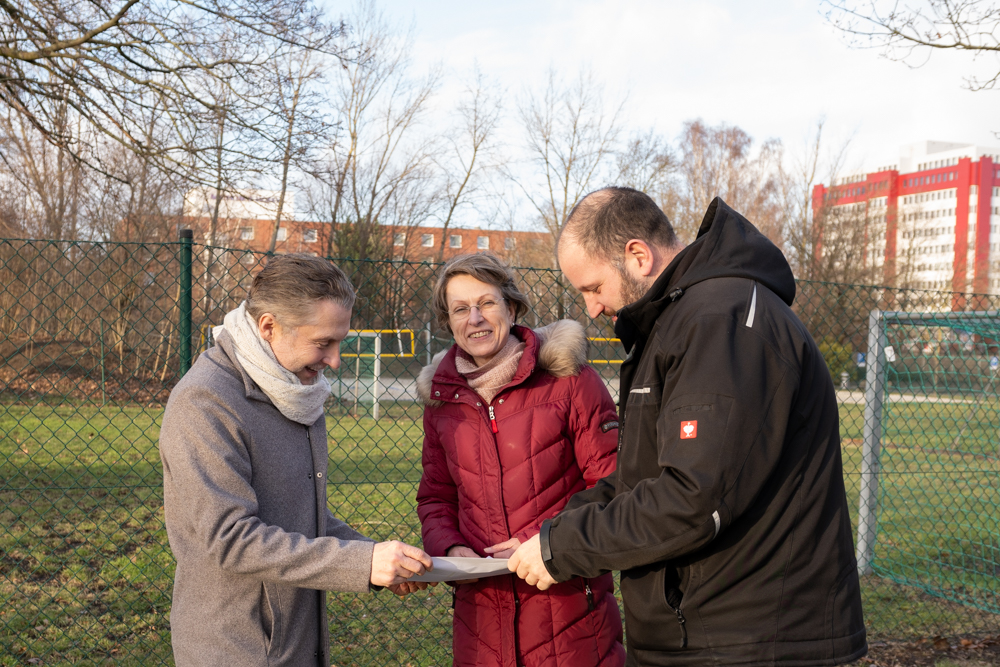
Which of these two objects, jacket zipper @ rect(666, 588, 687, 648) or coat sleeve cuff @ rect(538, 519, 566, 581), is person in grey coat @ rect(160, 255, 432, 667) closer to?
coat sleeve cuff @ rect(538, 519, 566, 581)

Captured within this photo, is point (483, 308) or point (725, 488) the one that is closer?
point (725, 488)

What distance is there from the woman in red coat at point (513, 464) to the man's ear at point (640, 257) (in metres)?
0.61

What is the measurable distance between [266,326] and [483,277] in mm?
868

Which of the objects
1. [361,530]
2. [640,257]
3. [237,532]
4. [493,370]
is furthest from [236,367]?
[361,530]

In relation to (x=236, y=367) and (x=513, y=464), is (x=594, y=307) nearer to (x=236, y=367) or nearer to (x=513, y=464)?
(x=513, y=464)

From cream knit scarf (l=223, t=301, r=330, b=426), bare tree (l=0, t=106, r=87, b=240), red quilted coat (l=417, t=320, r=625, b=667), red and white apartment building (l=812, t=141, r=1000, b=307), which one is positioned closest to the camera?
cream knit scarf (l=223, t=301, r=330, b=426)

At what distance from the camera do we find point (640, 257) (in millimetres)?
2059

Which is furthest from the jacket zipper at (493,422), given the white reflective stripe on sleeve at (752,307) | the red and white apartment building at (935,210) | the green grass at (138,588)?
the red and white apartment building at (935,210)

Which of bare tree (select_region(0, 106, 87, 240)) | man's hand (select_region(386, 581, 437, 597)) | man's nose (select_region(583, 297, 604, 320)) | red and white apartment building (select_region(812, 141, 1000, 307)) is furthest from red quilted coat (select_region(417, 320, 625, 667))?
bare tree (select_region(0, 106, 87, 240))

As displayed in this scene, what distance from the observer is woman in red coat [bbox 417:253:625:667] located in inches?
97.8

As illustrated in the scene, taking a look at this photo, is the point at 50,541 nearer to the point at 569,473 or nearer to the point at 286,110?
the point at 286,110

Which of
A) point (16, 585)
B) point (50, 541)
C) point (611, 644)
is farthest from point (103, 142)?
point (611, 644)

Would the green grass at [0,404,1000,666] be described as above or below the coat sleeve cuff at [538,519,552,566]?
below

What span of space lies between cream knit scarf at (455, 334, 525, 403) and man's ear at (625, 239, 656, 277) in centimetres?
68
